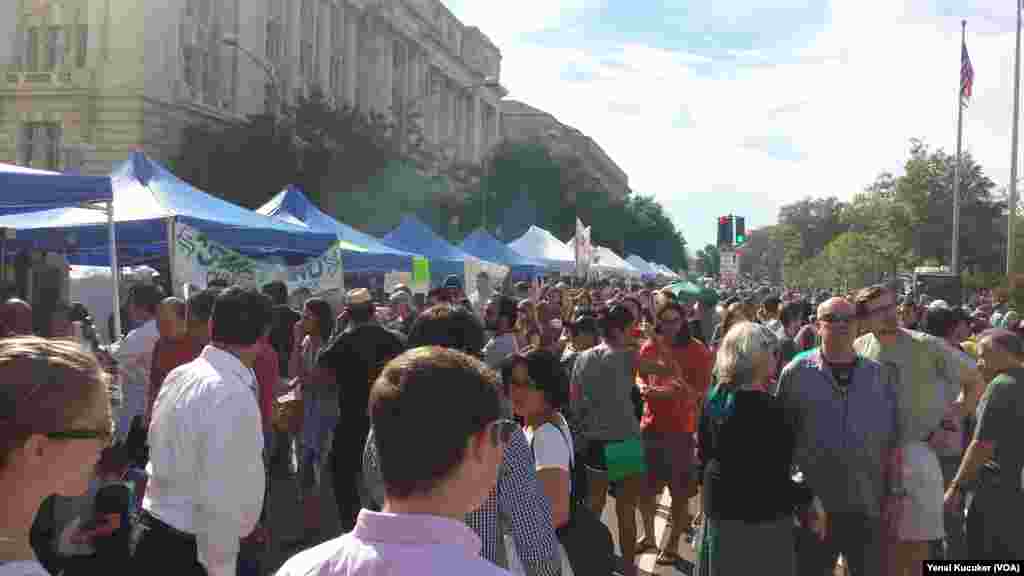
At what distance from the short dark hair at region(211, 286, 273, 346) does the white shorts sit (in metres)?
3.20

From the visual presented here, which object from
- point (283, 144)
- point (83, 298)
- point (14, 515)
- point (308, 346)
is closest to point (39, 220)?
point (83, 298)

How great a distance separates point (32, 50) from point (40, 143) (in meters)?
3.71

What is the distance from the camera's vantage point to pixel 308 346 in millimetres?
8734

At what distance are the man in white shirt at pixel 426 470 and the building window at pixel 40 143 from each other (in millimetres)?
40370

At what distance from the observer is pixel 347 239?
18.0 m

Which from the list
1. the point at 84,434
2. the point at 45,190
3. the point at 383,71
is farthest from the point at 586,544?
the point at 383,71

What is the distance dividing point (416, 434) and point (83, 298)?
1252 centimetres

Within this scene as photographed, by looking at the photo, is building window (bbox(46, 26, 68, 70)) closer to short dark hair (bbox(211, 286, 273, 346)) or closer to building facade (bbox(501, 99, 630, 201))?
short dark hair (bbox(211, 286, 273, 346))

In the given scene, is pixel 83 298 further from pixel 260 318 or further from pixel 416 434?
pixel 416 434

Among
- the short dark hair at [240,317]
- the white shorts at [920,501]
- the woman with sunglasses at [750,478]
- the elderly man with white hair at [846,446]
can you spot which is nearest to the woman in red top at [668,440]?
the elderly man with white hair at [846,446]

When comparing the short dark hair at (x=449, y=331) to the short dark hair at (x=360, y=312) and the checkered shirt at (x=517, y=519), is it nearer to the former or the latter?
the checkered shirt at (x=517, y=519)

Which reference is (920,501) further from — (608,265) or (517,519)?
(608,265)

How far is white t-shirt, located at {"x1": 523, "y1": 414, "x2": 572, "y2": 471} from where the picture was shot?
3738 millimetres

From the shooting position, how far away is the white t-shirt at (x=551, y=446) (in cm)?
374
